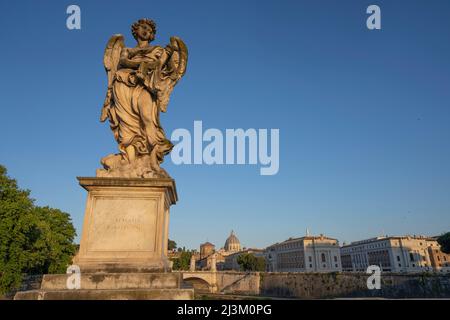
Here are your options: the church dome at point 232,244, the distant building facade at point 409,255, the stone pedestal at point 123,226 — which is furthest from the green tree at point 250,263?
the stone pedestal at point 123,226

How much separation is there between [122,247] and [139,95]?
3.25 metres

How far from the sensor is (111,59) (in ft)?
22.5

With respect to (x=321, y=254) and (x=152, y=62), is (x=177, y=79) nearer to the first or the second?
(x=152, y=62)

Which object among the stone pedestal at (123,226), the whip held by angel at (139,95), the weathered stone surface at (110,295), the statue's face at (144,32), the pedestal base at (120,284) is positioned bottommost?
the weathered stone surface at (110,295)

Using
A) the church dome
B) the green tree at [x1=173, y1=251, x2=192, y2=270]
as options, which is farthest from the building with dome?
the green tree at [x1=173, y1=251, x2=192, y2=270]

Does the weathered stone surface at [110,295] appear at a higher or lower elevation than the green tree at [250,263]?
lower

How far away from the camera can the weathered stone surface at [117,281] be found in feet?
15.7

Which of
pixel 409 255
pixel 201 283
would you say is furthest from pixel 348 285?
pixel 409 255

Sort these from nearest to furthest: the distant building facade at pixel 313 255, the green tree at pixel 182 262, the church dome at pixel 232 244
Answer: the green tree at pixel 182 262 < the distant building facade at pixel 313 255 < the church dome at pixel 232 244

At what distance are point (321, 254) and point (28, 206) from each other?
396 feet

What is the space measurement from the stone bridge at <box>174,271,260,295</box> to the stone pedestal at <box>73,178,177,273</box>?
281 feet

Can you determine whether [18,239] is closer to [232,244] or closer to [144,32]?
[144,32]

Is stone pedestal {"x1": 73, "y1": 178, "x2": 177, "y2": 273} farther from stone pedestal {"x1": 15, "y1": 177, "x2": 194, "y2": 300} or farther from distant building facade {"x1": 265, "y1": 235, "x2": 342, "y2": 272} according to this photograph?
distant building facade {"x1": 265, "y1": 235, "x2": 342, "y2": 272}

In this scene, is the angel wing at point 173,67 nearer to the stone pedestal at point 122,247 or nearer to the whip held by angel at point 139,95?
the whip held by angel at point 139,95
